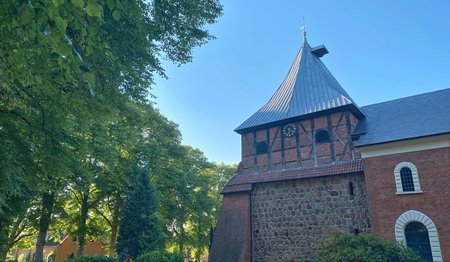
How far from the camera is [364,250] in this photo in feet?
Answer: 41.5

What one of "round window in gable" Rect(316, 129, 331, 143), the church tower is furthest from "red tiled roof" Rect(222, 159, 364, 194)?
"round window in gable" Rect(316, 129, 331, 143)

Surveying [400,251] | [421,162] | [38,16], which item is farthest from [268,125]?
[38,16]

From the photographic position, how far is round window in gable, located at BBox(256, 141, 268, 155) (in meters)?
19.6

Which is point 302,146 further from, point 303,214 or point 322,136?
point 303,214

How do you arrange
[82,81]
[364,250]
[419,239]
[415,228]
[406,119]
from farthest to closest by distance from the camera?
[406,119], [415,228], [419,239], [364,250], [82,81]

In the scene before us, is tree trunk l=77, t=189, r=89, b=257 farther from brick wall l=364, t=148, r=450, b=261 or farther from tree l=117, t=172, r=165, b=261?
brick wall l=364, t=148, r=450, b=261

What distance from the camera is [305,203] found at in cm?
1730

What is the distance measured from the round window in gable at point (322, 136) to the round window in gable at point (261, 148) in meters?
3.16

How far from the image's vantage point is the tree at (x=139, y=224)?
17906 mm

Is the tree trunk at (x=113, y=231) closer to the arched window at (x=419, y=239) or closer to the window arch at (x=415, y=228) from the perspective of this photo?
the window arch at (x=415, y=228)

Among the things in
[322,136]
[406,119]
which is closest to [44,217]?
[322,136]

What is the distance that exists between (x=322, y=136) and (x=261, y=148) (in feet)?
12.3

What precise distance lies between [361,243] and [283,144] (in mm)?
7122

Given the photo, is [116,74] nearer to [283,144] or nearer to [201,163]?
[283,144]
